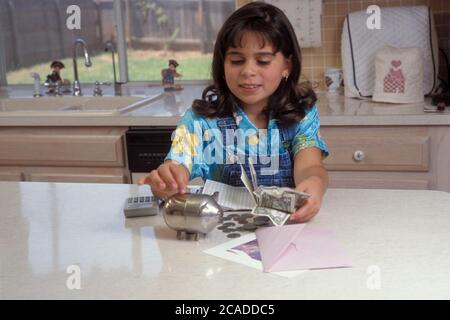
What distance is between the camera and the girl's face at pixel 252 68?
1455mm

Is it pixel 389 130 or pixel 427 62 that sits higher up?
pixel 427 62

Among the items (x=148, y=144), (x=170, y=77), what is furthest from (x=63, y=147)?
(x=170, y=77)

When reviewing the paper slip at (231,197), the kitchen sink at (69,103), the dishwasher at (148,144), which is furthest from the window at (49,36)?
the paper slip at (231,197)

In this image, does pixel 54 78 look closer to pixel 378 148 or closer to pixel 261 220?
pixel 378 148

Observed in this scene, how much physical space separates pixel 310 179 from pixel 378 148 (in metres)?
0.97

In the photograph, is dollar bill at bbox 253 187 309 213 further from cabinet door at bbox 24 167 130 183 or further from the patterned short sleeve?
cabinet door at bbox 24 167 130 183

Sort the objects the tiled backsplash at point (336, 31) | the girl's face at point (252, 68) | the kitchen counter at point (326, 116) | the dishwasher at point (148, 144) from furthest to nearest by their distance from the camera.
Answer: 1. the tiled backsplash at point (336, 31)
2. the dishwasher at point (148, 144)
3. the kitchen counter at point (326, 116)
4. the girl's face at point (252, 68)

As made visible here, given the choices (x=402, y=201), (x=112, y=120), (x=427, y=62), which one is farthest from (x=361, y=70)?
(x=402, y=201)

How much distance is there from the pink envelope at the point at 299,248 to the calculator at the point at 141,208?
0.85ft

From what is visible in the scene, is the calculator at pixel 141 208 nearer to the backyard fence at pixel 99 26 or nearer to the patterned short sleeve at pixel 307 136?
the patterned short sleeve at pixel 307 136

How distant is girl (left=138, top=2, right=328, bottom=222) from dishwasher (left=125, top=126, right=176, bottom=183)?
0.68m

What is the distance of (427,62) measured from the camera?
8.24ft
